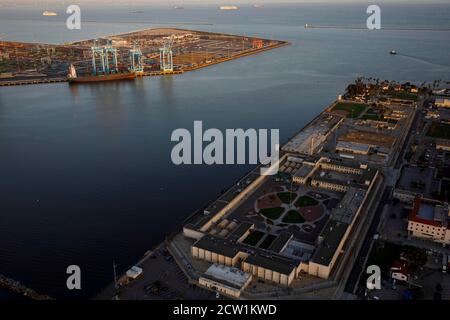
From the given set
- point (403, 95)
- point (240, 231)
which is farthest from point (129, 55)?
point (240, 231)

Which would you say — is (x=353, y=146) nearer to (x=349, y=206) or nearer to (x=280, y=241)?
(x=349, y=206)

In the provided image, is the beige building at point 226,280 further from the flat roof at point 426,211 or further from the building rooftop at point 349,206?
the flat roof at point 426,211

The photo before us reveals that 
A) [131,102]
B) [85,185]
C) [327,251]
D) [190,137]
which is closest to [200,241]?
[327,251]

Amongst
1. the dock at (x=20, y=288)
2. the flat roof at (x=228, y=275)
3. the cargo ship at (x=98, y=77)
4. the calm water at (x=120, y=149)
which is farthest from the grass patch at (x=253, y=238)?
the cargo ship at (x=98, y=77)

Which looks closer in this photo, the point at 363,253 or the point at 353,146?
the point at 363,253

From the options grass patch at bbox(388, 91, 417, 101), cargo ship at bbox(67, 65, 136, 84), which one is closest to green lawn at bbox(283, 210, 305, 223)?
grass patch at bbox(388, 91, 417, 101)
